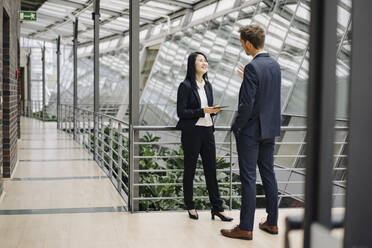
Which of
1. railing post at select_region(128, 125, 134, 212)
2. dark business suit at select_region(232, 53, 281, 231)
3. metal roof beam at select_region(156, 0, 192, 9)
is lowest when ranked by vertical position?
railing post at select_region(128, 125, 134, 212)

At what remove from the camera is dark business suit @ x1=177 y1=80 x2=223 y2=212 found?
409 cm

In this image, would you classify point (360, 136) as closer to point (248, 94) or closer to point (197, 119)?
point (248, 94)

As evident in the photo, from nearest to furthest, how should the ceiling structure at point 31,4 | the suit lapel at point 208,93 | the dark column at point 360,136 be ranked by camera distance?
the dark column at point 360,136 < the suit lapel at point 208,93 < the ceiling structure at point 31,4

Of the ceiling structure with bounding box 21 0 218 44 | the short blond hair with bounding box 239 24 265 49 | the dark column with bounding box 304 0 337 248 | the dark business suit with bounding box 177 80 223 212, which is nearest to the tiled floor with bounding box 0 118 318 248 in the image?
the dark business suit with bounding box 177 80 223 212

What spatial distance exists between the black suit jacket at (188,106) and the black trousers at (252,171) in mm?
614

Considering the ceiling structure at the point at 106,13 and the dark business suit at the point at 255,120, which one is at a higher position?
the ceiling structure at the point at 106,13

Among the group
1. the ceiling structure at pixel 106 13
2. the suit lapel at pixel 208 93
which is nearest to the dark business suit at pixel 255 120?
the suit lapel at pixel 208 93

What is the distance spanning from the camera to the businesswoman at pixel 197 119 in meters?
4.09

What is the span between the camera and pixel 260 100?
343 centimetres

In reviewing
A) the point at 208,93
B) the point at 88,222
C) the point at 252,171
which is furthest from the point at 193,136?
the point at 88,222

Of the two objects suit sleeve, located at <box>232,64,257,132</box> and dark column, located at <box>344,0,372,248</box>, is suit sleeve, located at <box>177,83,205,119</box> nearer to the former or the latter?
suit sleeve, located at <box>232,64,257,132</box>

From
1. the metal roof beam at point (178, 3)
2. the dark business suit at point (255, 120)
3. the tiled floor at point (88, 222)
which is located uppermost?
the metal roof beam at point (178, 3)

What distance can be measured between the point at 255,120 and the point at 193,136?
0.78 meters

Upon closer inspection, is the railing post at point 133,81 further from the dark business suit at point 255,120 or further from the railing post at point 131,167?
the dark business suit at point 255,120
